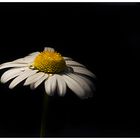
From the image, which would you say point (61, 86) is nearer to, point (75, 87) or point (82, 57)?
point (75, 87)

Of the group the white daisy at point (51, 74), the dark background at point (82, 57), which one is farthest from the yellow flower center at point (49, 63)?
the dark background at point (82, 57)

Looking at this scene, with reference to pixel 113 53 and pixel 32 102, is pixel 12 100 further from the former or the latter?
pixel 113 53

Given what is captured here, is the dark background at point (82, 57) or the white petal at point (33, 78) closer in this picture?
the white petal at point (33, 78)

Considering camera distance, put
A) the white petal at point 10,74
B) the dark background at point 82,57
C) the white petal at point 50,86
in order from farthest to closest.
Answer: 1. the dark background at point 82,57
2. the white petal at point 10,74
3. the white petal at point 50,86

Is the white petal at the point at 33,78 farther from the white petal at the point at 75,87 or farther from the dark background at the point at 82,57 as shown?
the dark background at the point at 82,57
